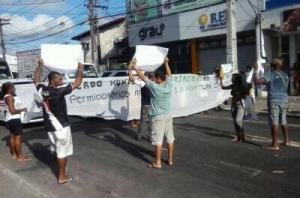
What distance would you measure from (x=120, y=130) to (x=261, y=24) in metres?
11.4

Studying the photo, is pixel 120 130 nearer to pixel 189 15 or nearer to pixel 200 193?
pixel 200 193

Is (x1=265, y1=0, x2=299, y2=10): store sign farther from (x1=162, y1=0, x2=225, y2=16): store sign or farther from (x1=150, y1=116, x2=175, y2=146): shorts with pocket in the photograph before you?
(x1=150, y1=116, x2=175, y2=146): shorts with pocket

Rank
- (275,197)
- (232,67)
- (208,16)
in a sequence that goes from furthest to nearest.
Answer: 1. (208,16)
2. (232,67)
3. (275,197)

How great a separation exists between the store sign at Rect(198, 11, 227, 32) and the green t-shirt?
51.9ft

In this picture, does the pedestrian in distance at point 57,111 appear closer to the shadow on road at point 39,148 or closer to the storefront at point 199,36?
the shadow on road at point 39,148

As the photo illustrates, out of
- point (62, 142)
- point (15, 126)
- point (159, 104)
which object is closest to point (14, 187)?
point (62, 142)

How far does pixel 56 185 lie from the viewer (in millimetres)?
6363

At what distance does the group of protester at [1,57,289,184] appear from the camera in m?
6.27

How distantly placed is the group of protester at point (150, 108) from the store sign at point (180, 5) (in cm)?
1530

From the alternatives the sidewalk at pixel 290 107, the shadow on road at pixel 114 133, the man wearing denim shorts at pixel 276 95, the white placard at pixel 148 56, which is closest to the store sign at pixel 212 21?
the sidewalk at pixel 290 107

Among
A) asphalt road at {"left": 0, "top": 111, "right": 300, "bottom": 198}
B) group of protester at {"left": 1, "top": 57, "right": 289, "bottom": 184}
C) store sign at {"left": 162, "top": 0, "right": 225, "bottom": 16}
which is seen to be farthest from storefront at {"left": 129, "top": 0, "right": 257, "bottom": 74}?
group of protester at {"left": 1, "top": 57, "right": 289, "bottom": 184}

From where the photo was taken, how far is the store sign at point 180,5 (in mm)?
23562

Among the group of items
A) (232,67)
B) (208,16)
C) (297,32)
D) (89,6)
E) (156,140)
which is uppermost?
(89,6)

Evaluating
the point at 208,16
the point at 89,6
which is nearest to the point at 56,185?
the point at 208,16
